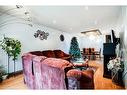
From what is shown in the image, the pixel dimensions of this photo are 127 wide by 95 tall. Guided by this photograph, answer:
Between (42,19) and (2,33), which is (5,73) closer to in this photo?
(2,33)

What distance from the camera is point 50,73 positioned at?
7.22ft

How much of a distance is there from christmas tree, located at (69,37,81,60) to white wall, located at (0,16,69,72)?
94 mm

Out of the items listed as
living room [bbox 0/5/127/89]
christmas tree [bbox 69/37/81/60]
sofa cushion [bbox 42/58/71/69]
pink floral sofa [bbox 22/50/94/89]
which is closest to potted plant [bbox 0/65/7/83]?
living room [bbox 0/5/127/89]

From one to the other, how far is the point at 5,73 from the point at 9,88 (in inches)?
18.9

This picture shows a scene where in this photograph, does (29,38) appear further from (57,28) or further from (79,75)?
(79,75)

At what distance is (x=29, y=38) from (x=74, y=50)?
73 centimetres

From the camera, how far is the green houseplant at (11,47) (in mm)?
2332

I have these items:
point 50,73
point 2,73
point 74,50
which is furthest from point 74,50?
point 2,73

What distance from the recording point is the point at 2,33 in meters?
2.26

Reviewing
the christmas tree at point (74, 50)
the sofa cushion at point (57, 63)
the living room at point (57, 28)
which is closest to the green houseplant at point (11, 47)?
the living room at point (57, 28)

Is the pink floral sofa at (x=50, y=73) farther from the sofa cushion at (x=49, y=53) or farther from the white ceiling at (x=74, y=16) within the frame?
the white ceiling at (x=74, y=16)

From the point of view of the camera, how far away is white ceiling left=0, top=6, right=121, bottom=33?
2.14 meters

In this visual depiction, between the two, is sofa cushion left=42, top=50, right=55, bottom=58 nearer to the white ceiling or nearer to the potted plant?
the white ceiling

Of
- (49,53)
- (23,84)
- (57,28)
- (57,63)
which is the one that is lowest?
(23,84)
